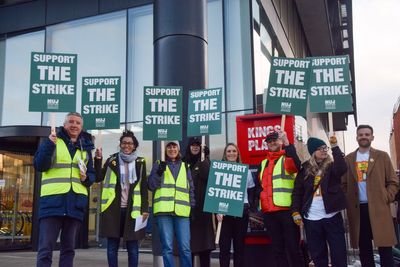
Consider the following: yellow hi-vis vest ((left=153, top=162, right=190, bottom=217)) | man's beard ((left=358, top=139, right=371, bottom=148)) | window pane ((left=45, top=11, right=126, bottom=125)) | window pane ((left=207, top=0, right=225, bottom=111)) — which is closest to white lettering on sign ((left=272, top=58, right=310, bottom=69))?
man's beard ((left=358, top=139, right=371, bottom=148))

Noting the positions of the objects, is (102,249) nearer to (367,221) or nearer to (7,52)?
(7,52)

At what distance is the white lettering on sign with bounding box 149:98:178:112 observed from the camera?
6566 mm

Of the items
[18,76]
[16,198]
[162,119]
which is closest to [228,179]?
[162,119]

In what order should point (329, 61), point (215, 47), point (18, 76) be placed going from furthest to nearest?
point (18, 76)
point (215, 47)
point (329, 61)

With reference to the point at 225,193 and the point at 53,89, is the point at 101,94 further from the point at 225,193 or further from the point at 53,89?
the point at 225,193

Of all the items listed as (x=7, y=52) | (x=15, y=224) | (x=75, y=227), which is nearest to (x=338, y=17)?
(x=7, y=52)

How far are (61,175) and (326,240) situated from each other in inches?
120

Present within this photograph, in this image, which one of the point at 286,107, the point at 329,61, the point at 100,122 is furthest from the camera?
the point at 100,122

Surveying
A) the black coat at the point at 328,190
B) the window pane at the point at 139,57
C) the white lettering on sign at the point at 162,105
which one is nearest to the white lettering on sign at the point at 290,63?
the black coat at the point at 328,190

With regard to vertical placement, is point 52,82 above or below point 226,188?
above

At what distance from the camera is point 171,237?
5828 millimetres

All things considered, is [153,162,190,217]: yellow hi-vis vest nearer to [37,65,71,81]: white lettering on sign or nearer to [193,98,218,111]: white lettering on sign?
[193,98,218,111]: white lettering on sign

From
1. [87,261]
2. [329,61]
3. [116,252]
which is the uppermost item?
[329,61]

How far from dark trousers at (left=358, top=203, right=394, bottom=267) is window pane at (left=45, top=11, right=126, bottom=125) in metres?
9.35
